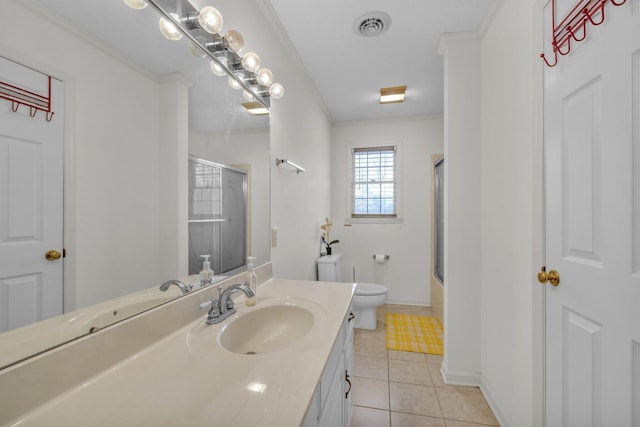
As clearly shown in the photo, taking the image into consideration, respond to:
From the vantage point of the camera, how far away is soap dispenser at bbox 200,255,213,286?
42.5 inches

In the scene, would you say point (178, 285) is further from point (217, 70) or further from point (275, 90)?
point (275, 90)

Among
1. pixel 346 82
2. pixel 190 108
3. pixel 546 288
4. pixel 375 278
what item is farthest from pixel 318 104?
pixel 546 288

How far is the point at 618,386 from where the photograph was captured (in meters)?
0.78

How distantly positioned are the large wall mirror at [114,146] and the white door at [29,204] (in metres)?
0.01

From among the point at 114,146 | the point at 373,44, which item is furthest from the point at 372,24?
the point at 114,146

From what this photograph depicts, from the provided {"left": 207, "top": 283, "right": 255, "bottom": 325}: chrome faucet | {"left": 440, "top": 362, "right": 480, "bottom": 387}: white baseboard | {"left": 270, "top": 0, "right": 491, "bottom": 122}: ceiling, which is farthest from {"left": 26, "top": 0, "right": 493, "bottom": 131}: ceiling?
{"left": 440, "top": 362, "right": 480, "bottom": 387}: white baseboard

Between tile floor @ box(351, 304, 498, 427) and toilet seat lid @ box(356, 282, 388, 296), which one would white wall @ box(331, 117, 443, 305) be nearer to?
toilet seat lid @ box(356, 282, 388, 296)

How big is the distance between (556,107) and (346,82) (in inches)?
74.7

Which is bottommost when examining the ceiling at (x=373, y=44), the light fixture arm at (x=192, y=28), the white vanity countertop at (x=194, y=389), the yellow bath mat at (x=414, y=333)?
the yellow bath mat at (x=414, y=333)

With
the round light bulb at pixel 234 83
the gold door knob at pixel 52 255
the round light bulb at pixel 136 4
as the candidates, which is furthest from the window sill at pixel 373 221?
the gold door knob at pixel 52 255

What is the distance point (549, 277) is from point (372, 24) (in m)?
1.81

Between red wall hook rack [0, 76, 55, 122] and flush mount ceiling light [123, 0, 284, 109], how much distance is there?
1.42 ft

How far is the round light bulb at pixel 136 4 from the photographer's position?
0.79m

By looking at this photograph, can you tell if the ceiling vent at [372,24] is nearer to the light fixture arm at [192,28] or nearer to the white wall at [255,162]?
the light fixture arm at [192,28]
